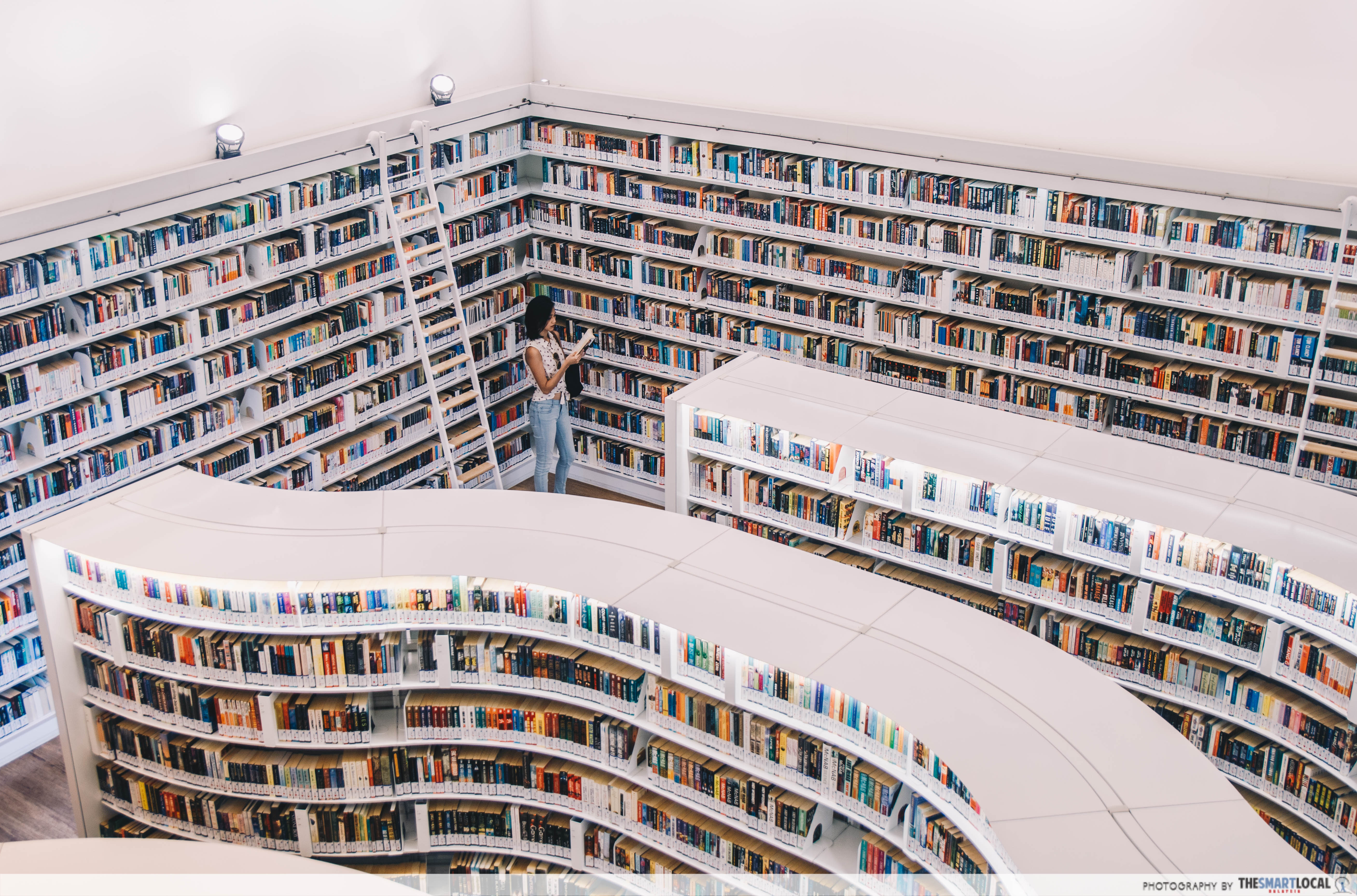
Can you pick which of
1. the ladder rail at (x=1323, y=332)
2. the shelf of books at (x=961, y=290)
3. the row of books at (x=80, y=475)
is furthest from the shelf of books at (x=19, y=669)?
the ladder rail at (x=1323, y=332)

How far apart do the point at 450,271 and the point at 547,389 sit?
123 centimetres

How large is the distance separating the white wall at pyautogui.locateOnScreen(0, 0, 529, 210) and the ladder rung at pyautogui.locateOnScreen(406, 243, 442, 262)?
95cm

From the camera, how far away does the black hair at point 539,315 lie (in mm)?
8211

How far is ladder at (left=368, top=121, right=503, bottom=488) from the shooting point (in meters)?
8.44

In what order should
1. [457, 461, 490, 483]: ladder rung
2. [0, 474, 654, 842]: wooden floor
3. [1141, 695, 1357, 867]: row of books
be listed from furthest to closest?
1. [457, 461, 490, 483]: ladder rung
2. [0, 474, 654, 842]: wooden floor
3. [1141, 695, 1357, 867]: row of books

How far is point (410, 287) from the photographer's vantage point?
27.9 ft

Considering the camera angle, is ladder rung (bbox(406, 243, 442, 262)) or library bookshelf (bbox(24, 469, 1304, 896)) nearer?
library bookshelf (bbox(24, 469, 1304, 896))

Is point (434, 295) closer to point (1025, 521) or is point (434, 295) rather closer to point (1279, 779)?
point (1025, 521)

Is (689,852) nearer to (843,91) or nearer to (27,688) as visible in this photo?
(27,688)

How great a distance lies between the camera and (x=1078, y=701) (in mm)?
4570

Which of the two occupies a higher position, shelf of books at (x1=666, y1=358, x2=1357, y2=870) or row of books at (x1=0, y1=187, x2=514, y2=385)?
row of books at (x1=0, y1=187, x2=514, y2=385)

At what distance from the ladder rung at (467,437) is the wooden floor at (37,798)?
3.15 meters

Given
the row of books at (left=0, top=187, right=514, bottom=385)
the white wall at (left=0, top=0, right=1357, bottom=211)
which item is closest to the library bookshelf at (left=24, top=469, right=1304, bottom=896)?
the row of books at (left=0, top=187, right=514, bottom=385)

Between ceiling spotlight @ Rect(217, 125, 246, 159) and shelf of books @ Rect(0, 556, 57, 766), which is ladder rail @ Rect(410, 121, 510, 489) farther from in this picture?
shelf of books @ Rect(0, 556, 57, 766)
